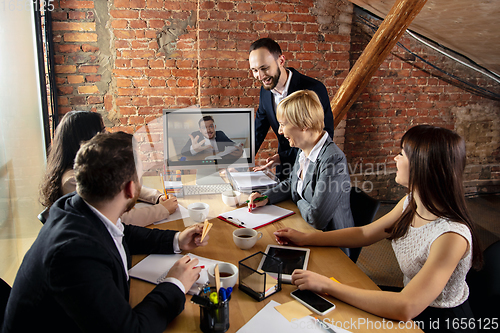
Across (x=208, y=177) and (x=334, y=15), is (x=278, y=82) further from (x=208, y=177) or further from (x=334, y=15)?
(x=334, y=15)

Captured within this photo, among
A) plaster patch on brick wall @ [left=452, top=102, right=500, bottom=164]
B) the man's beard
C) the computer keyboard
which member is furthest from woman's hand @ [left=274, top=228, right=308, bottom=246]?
plaster patch on brick wall @ [left=452, top=102, right=500, bottom=164]

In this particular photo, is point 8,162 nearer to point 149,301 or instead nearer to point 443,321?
point 149,301

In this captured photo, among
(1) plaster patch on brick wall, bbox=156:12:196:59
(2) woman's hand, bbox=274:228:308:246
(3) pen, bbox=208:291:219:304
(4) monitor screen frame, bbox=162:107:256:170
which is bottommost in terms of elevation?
(2) woman's hand, bbox=274:228:308:246

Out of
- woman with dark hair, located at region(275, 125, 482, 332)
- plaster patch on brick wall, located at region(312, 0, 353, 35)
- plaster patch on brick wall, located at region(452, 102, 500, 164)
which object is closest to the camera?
woman with dark hair, located at region(275, 125, 482, 332)

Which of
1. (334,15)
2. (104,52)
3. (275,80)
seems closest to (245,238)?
(275,80)

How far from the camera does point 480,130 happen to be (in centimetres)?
383

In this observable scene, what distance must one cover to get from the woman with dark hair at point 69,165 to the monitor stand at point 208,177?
0.52 meters

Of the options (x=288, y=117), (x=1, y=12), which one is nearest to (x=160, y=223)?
(x=288, y=117)

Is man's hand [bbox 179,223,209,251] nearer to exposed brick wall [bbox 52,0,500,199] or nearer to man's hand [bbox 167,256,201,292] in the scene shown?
man's hand [bbox 167,256,201,292]

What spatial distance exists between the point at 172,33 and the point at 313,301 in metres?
2.60

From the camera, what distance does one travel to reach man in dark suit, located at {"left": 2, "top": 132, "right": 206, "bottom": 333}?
719mm

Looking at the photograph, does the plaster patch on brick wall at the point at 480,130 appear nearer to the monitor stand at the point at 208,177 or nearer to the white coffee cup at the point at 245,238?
the monitor stand at the point at 208,177

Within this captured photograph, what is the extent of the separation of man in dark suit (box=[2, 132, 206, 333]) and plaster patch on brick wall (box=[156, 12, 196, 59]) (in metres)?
2.20

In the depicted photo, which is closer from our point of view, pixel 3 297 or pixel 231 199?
pixel 3 297
